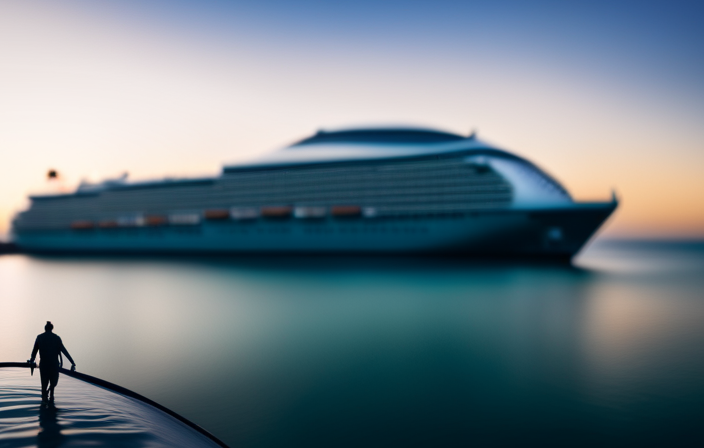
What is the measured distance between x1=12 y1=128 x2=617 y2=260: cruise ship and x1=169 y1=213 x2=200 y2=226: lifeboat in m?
0.18

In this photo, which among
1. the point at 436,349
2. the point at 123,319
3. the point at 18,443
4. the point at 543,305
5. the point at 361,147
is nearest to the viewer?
the point at 18,443

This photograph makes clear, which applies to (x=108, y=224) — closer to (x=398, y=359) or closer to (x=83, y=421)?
(x=398, y=359)

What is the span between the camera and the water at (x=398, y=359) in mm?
7168

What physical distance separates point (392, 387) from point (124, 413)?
5098 millimetres

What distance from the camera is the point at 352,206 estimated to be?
4984 centimetres

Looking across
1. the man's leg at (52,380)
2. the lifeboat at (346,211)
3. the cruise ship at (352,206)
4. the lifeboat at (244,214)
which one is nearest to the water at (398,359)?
the man's leg at (52,380)

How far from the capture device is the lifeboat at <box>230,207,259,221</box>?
182ft

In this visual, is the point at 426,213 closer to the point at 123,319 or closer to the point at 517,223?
the point at 517,223

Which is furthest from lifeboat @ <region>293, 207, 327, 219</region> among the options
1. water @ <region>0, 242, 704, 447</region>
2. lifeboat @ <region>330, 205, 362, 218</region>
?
water @ <region>0, 242, 704, 447</region>

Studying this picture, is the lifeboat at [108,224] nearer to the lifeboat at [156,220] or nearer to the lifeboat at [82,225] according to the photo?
the lifeboat at [82,225]

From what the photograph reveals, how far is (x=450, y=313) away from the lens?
1778 centimetres

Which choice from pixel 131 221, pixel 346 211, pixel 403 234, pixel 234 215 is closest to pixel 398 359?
pixel 403 234

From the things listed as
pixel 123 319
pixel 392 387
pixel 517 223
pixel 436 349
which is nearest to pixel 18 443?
pixel 392 387

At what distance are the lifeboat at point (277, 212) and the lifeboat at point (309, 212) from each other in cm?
93
